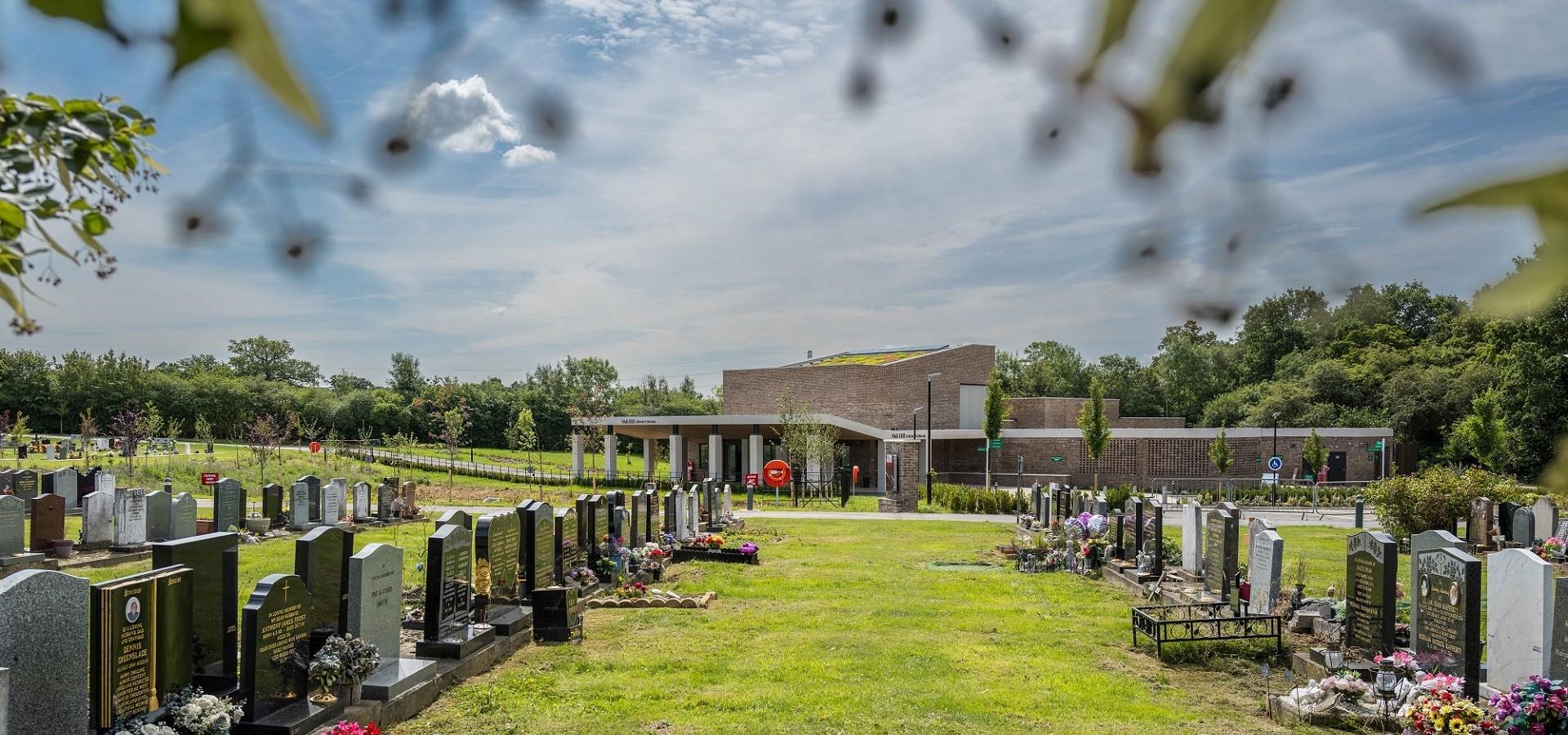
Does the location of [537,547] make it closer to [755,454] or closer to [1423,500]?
[1423,500]

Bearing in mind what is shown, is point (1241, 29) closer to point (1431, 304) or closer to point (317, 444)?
point (1431, 304)

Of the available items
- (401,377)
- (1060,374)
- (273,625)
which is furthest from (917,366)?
(273,625)

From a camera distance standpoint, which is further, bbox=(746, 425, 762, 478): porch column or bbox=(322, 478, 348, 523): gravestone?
bbox=(746, 425, 762, 478): porch column

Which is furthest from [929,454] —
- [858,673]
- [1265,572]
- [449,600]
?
[449,600]

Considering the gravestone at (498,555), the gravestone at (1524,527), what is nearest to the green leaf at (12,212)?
the gravestone at (498,555)

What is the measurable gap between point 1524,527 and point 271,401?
6440 centimetres

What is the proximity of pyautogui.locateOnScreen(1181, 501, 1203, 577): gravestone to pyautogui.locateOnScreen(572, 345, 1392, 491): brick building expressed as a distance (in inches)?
1026

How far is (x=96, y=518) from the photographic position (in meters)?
20.3

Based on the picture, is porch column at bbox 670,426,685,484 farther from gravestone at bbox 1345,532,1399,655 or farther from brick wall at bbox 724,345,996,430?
gravestone at bbox 1345,532,1399,655

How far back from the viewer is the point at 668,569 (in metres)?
19.4

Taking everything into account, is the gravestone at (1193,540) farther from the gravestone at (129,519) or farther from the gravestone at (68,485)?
the gravestone at (68,485)

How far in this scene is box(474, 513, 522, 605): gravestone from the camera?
12.3 m

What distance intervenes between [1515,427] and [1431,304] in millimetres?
54351

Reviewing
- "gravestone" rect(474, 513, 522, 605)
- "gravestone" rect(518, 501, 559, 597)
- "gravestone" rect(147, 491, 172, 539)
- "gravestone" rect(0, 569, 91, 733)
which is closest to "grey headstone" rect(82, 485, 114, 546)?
"gravestone" rect(147, 491, 172, 539)
